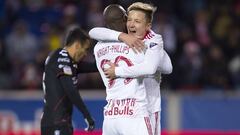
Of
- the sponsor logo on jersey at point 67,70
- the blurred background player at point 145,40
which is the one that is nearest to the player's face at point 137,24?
the blurred background player at point 145,40

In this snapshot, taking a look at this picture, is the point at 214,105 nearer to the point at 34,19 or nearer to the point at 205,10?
the point at 205,10

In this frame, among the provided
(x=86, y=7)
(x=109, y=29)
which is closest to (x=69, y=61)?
(x=109, y=29)

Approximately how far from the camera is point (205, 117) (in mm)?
14805

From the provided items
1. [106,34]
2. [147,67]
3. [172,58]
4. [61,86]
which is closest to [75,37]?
[61,86]

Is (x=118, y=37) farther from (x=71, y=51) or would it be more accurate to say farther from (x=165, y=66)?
(x=71, y=51)

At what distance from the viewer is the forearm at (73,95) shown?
9.02 m

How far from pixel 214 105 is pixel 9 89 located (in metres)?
3.51

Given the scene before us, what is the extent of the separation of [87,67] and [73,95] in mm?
364

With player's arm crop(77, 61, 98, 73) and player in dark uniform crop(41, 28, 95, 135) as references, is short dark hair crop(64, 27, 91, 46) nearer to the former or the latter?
player in dark uniform crop(41, 28, 95, 135)

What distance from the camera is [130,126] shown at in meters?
7.70

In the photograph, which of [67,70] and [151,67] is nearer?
[151,67]

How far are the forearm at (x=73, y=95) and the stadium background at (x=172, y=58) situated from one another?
181 inches

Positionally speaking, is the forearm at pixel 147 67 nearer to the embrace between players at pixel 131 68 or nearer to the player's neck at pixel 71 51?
the embrace between players at pixel 131 68

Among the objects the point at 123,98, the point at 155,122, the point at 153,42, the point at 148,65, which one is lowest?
the point at 155,122
